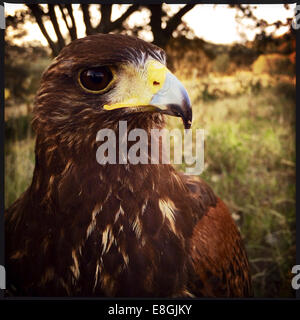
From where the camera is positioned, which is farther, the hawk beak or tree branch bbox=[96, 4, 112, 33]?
tree branch bbox=[96, 4, 112, 33]

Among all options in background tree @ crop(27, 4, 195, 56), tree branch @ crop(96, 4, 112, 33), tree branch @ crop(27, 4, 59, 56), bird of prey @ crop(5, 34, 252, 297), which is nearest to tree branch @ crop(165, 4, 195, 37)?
background tree @ crop(27, 4, 195, 56)

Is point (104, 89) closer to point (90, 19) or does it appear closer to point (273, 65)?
point (90, 19)

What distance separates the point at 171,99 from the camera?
122 cm

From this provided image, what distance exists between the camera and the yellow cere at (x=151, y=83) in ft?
4.06

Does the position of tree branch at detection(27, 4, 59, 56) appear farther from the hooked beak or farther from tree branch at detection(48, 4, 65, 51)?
the hooked beak

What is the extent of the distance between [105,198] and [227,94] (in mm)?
969

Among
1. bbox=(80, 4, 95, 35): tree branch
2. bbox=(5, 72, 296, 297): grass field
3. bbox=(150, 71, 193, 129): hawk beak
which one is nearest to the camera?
bbox=(150, 71, 193, 129): hawk beak

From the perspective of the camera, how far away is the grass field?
1802mm

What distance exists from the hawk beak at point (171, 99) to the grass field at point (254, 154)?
21.3 inches

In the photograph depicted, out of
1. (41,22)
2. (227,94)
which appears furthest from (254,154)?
(41,22)

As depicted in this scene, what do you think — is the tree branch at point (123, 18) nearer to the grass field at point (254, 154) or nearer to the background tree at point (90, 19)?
the background tree at point (90, 19)

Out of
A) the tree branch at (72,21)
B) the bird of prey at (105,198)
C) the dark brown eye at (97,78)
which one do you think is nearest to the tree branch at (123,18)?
the tree branch at (72,21)

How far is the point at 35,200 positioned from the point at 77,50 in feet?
2.06
